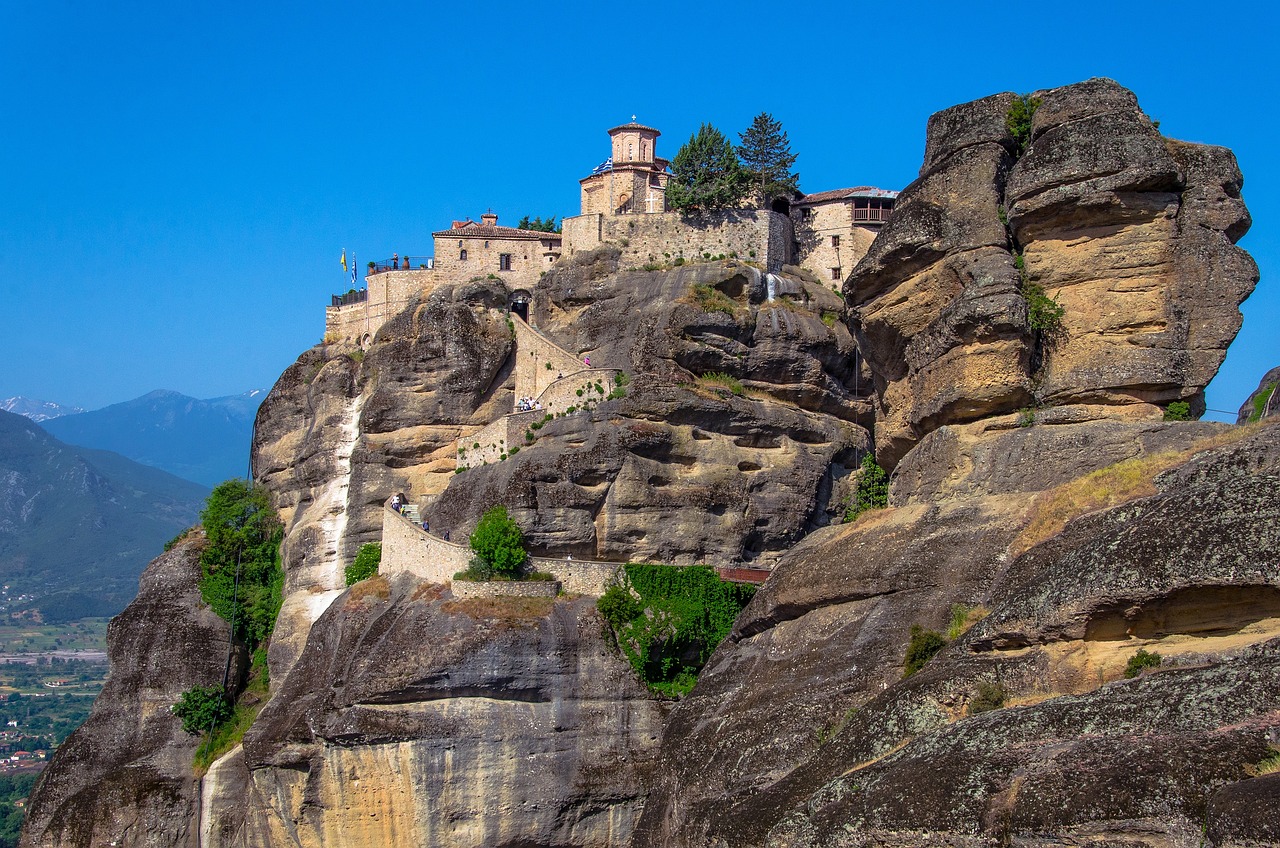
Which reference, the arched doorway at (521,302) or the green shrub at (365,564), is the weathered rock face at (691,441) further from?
the arched doorway at (521,302)

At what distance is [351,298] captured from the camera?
67.3 m

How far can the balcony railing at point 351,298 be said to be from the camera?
66.7 metres

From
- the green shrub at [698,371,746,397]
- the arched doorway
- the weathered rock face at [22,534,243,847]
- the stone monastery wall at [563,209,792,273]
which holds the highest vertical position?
the stone monastery wall at [563,209,792,273]

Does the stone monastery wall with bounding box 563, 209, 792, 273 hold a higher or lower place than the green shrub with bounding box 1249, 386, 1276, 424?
higher

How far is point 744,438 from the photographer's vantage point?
53531mm

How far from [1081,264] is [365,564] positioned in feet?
96.0

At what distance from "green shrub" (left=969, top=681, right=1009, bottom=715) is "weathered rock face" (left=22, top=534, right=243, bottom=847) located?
131ft

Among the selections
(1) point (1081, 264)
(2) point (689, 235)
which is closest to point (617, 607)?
(2) point (689, 235)

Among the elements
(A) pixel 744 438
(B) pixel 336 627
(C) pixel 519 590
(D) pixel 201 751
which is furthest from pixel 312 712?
(A) pixel 744 438

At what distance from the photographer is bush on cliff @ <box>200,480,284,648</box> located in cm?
6266

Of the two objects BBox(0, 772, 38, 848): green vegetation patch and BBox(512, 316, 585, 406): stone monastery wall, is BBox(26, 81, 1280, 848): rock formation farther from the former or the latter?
BBox(0, 772, 38, 848): green vegetation patch

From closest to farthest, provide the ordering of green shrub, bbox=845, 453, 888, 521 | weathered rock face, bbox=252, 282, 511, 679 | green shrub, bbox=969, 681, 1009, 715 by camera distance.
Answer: green shrub, bbox=969, 681, 1009, 715 → green shrub, bbox=845, 453, 888, 521 → weathered rock face, bbox=252, 282, 511, 679

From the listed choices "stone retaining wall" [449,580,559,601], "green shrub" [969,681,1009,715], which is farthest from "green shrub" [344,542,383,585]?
"green shrub" [969,681,1009,715]

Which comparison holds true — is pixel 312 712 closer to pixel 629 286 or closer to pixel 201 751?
pixel 201 751
